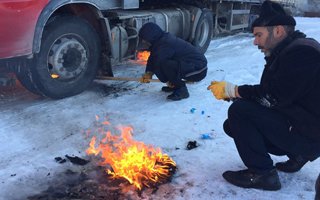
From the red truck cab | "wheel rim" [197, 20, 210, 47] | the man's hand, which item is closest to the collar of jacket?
the man's hand

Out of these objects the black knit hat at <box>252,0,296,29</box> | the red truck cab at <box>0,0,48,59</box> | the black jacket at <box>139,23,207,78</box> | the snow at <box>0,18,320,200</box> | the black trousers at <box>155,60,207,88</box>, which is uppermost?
the black knit hat at <box>252,0,296,29</box>

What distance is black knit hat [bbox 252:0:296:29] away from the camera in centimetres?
345

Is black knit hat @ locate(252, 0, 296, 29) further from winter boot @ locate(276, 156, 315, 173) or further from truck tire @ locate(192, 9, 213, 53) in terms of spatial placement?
truck tire @ locate(192, 9, 213, 53)

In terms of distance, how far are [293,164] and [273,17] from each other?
1496 mm

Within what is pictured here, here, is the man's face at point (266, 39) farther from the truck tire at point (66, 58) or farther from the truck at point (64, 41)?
the truck tire at point (66, 58)

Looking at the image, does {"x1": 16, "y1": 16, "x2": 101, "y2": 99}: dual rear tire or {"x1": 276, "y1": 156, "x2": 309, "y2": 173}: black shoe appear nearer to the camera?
{"x1": 276, "y1": 156, "x2": 309, "y2": 173}: black shoe

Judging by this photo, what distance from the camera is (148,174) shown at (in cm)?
382

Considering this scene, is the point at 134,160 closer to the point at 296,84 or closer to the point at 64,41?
the point at 296,84

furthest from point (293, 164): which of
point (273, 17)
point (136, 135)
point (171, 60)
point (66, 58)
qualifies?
point (66, 58)

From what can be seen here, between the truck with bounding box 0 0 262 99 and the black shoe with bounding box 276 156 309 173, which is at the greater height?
the truck with bounding box 0 0 262 99

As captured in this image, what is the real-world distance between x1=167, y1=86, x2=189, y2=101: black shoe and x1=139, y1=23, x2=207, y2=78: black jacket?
0.73 feet

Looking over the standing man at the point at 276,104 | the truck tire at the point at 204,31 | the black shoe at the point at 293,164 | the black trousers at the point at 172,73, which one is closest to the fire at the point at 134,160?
the standing man at the point at 276,104

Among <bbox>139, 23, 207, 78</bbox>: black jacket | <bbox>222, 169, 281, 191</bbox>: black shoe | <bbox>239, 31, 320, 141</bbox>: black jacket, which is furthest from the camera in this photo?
<bbox>139, 23, 207, 78</bbox>: black jacket

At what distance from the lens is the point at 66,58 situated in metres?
6.00
